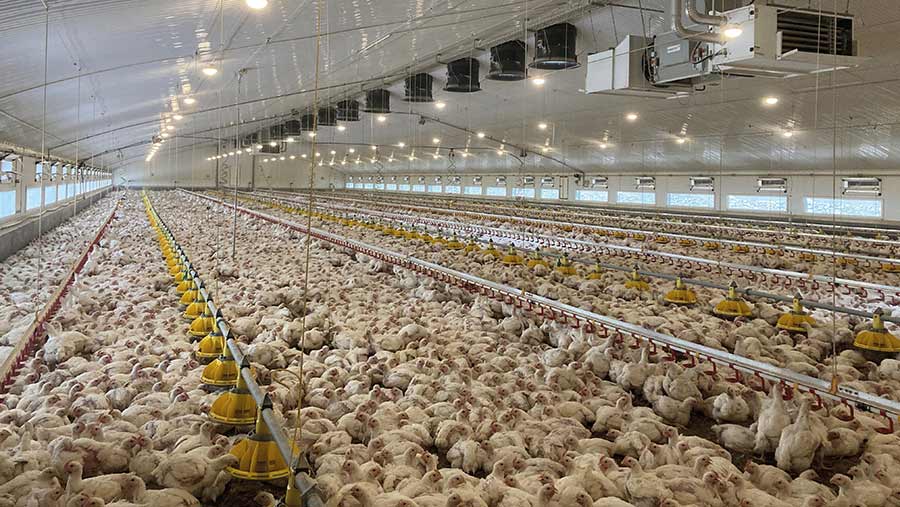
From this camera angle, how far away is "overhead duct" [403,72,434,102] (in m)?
17.9

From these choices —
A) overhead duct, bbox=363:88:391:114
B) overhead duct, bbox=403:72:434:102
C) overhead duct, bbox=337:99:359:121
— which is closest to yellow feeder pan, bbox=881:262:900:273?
overhead duct, bbox=403:72:434:102

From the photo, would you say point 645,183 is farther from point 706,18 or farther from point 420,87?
point 706,18

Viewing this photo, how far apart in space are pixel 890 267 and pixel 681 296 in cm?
494

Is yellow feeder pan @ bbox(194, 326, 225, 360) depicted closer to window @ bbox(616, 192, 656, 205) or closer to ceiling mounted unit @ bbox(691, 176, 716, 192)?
ceiling mounted unit @ bbox(691, 176, 716, 192)

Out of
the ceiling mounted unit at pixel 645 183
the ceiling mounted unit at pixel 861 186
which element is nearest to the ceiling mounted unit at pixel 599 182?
the ceiling mounted unit at pixel 645 183

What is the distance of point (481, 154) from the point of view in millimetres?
36219

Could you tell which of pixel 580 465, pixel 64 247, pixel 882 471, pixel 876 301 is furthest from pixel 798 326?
pixel 64 247

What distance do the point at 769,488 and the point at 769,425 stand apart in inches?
30.1

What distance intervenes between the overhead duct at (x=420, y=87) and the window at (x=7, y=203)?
10017mm

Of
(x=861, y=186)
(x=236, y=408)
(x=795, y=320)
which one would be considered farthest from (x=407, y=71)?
(x=861, y=186)

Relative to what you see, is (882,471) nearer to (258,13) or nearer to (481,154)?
(258,13)

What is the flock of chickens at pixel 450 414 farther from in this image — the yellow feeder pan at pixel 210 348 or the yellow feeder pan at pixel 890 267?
the yellow feeder pan at pixel 890 267

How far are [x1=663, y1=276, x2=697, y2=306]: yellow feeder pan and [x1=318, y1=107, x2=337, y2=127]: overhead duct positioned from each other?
62.0 feet

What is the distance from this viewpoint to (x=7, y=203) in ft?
51.8
